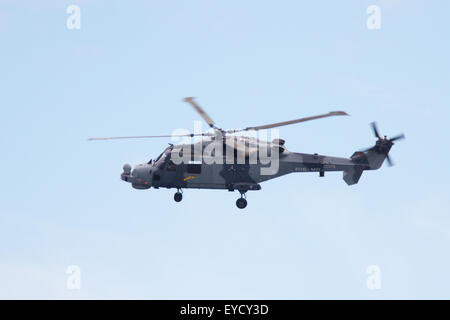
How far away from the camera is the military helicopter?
62.2 m

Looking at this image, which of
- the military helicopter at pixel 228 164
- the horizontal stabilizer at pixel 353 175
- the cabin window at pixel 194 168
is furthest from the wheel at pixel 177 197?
the horizontal stabilizer at pixel 353 175

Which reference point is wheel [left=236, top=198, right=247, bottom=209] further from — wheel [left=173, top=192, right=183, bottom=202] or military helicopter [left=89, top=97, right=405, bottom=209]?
wheel [left=173, top=192, right=183, bottom=202]

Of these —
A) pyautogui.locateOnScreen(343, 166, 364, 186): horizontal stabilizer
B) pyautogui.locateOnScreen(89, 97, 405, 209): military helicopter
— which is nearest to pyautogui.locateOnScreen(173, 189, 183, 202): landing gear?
pyautogui.locateOnScreen(89, 97, 405, 209): military helicopter

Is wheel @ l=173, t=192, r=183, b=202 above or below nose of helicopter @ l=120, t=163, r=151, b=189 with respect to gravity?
below

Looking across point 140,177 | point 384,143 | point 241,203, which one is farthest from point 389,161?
point 140,177

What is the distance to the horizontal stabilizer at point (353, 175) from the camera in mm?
64062

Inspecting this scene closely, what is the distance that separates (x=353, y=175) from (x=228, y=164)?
32.6ft

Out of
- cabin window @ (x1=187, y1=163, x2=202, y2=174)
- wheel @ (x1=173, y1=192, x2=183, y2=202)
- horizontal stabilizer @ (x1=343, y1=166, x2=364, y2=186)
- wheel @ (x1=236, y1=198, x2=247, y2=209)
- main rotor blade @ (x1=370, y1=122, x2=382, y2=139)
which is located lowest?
wheel @ (x1=236, y1=198, x2=247, y2=209)

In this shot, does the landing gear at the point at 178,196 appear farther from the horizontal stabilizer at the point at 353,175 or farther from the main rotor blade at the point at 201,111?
the horizontal stabilizer at the point at 353,175

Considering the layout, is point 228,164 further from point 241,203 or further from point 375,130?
point 375,130

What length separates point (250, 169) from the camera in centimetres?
6250

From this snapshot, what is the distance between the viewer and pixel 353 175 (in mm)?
64125
